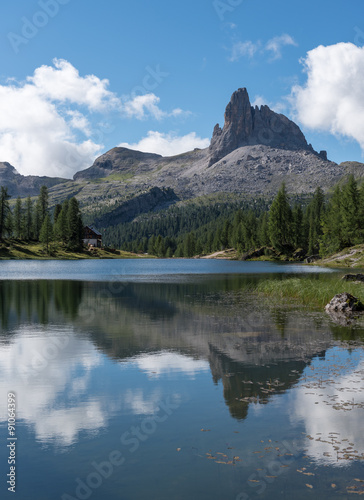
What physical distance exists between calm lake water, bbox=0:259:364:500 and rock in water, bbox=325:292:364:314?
7492 millimetres

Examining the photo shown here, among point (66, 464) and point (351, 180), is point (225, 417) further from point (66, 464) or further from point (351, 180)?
point (351, 180)

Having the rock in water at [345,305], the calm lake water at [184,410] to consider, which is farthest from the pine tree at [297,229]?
the calm lake water at [184,410]

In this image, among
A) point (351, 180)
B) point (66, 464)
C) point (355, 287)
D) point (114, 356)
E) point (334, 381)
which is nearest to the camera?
point (66, 464)

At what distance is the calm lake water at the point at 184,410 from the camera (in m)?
9.99

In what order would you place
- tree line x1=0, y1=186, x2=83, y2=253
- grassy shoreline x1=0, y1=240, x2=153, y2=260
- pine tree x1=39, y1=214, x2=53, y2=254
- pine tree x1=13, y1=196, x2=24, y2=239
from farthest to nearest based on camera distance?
pine tree x1=13, y1=196, x2=24, y2=239, tree line x1=0, y1=186, x2=83, y2=253, pine tree x1=39, y1=214, x2=53, y2=254, grassy shoreline x1=0, y1=240, x2=153, y2=260

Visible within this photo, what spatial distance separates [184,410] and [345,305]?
26.2 metres

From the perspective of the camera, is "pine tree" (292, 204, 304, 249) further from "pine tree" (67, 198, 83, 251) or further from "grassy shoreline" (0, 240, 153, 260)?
"pine tree" (67, 198, 83, 251)

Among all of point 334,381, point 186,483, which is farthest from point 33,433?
point 334,381

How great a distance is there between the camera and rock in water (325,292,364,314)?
36731 millimetres

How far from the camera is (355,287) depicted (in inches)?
1730

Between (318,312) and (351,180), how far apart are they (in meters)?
98.9

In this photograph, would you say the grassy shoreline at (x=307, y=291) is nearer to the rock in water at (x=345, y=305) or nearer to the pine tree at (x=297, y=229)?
the rock in water at (x=345, y=305)

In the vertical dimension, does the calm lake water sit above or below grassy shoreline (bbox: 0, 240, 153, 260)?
below

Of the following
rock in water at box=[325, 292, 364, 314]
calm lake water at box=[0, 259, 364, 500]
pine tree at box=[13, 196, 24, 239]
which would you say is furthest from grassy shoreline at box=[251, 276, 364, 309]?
pine tree at box=[13, 196, 24, 239]
